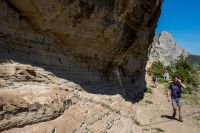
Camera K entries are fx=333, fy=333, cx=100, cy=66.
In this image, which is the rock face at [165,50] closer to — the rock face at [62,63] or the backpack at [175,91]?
the backpack at [175,91]

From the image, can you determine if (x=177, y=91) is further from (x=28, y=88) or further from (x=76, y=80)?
(x=28, y=88)

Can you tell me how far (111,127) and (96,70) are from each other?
3060 mm

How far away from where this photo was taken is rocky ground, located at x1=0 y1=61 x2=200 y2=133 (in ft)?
17.7

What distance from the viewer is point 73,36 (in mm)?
8625

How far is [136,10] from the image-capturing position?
13.1 m

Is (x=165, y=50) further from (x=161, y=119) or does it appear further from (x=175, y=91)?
(x=175, y=91)

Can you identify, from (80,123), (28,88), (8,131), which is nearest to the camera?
(8,131)

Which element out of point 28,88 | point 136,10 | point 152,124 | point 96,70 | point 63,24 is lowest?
point 152,124

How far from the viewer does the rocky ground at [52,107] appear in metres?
5.40

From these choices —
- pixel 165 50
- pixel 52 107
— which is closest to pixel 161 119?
pixel 52 107

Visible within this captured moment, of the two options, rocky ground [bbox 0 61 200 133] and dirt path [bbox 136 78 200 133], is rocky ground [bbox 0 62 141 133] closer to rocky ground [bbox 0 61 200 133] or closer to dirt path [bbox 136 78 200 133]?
rocky ground [bbox 0 61 200 133]

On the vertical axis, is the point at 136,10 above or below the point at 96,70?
above

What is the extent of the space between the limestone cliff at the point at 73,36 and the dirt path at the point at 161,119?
4.96ft

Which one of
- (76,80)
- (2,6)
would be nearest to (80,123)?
(76,80)
